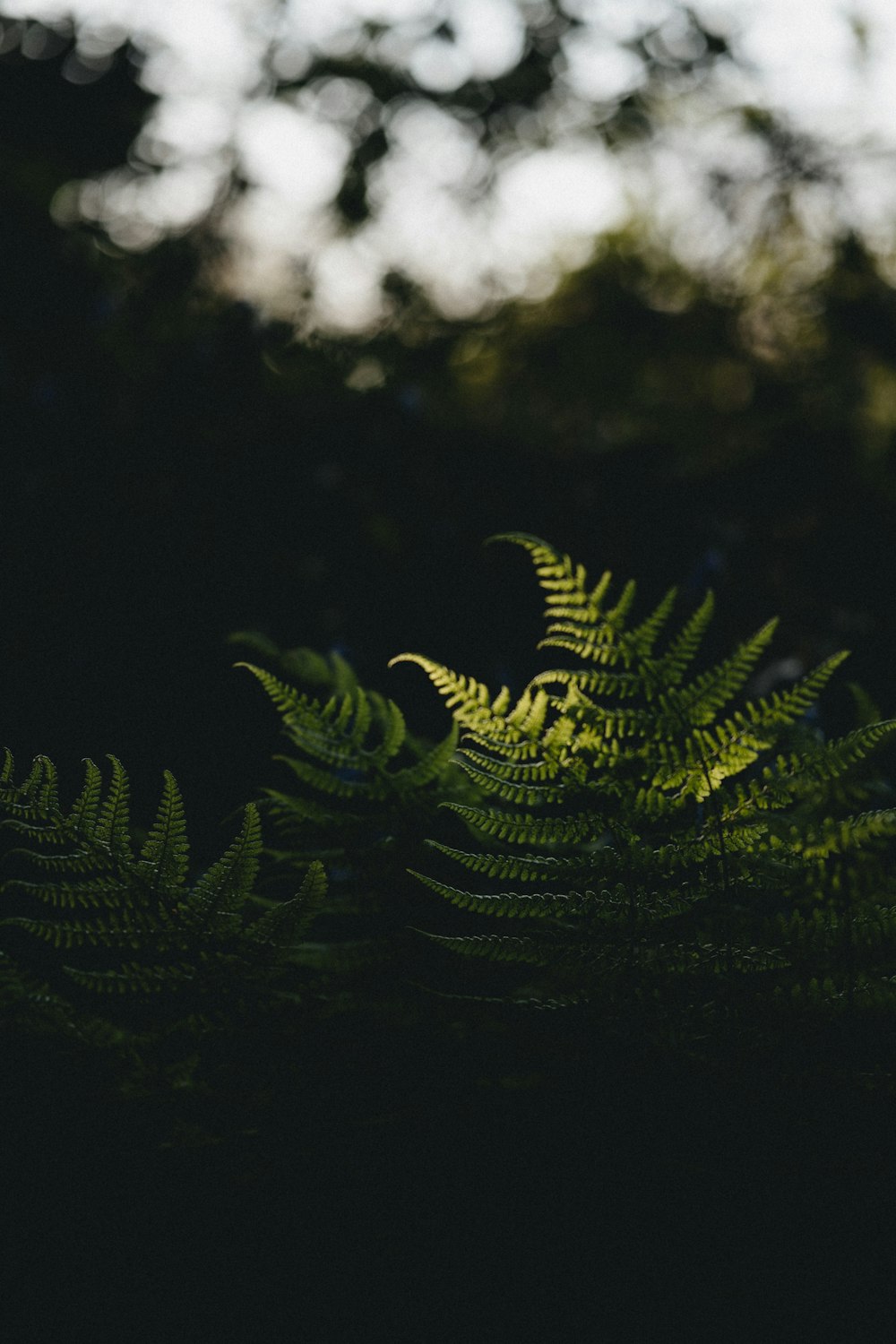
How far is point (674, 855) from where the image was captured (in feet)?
2.96

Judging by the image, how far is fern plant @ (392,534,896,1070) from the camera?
0.88 metres

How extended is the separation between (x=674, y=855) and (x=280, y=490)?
1999mm

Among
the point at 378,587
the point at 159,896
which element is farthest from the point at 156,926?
the point at 378,587

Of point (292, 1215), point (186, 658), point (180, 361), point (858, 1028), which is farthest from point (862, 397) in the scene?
point (292, 1215)

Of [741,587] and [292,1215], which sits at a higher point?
[741,587]

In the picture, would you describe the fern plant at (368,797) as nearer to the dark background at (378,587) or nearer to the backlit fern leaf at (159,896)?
the backlit fern leaf at (159,896)

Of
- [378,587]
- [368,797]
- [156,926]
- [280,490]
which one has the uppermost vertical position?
[280,490]

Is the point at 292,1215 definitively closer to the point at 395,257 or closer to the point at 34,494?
the point at 34,494

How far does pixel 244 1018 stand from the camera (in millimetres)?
932

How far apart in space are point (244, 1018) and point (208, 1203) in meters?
0.17

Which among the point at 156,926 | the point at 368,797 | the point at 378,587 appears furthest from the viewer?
the point at 378,587

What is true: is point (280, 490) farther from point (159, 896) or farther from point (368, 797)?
point (159, 896)

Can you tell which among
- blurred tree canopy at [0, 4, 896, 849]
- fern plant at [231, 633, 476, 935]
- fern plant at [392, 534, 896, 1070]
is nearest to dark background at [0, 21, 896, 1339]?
blurred tree canopy at [0, 4, 896, 849]

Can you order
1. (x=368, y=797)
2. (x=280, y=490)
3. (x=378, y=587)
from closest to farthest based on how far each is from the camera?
(x=368, y=797)
(x=378, y=587)
(x=280, y=490)
